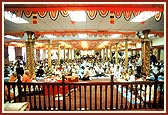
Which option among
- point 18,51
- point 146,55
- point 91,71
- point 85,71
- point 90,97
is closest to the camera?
point 90,97

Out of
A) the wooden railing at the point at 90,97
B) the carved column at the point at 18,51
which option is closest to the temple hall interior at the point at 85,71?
the wooden railing at the point at 90,97

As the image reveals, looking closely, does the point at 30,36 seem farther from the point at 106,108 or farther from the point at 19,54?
the point at 19,54

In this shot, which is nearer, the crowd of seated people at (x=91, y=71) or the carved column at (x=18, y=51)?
the crowd of seated people at (x=91, y=71)

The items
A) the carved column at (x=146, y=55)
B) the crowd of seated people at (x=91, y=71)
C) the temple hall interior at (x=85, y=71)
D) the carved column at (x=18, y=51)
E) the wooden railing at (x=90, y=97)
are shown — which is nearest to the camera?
the temple hall interior at (x=85, y=71)

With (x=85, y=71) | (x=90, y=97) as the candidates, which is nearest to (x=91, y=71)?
(x=85, y=71)

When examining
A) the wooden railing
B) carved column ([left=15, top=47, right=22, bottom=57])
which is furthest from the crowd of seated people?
carved column ([left=15, top=47, right=22, bottom=57])

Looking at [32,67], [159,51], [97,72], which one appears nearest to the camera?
[32,67]

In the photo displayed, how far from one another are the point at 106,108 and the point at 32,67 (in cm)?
488

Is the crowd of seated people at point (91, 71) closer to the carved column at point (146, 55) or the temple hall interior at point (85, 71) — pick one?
the temple hall interior at point (85, 71)

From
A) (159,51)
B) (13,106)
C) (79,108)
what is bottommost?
(79,108)

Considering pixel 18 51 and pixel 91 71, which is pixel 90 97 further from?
pixel 18 51

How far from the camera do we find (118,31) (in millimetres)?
8961

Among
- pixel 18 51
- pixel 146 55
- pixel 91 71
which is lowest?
pixel 91 71

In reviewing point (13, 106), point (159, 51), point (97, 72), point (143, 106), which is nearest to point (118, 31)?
point (97, 72)
